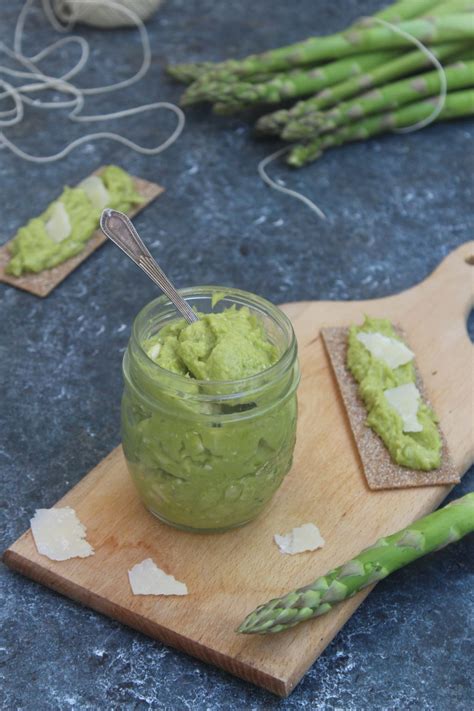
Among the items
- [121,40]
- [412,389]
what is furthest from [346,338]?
[121,40]

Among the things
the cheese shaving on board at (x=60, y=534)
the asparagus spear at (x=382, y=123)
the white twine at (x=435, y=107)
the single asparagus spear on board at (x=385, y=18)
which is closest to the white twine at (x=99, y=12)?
the single asparagus spear on board at (x=385, y=18)

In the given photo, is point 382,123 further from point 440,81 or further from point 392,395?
point 392,395

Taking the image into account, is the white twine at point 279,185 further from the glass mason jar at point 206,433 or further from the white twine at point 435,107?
the glass mason jar at point 206,433

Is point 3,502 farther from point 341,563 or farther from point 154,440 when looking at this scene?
point 341,563

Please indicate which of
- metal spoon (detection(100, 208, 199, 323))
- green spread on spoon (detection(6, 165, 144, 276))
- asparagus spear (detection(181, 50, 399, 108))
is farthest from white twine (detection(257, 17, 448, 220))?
metal spoon (detection(100, 208, 199, 323))

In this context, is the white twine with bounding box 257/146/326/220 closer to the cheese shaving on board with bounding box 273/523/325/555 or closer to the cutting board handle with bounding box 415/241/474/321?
the cutting board handle with bounding box 415/241/474/321

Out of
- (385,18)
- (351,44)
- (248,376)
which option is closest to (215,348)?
(248,376)
